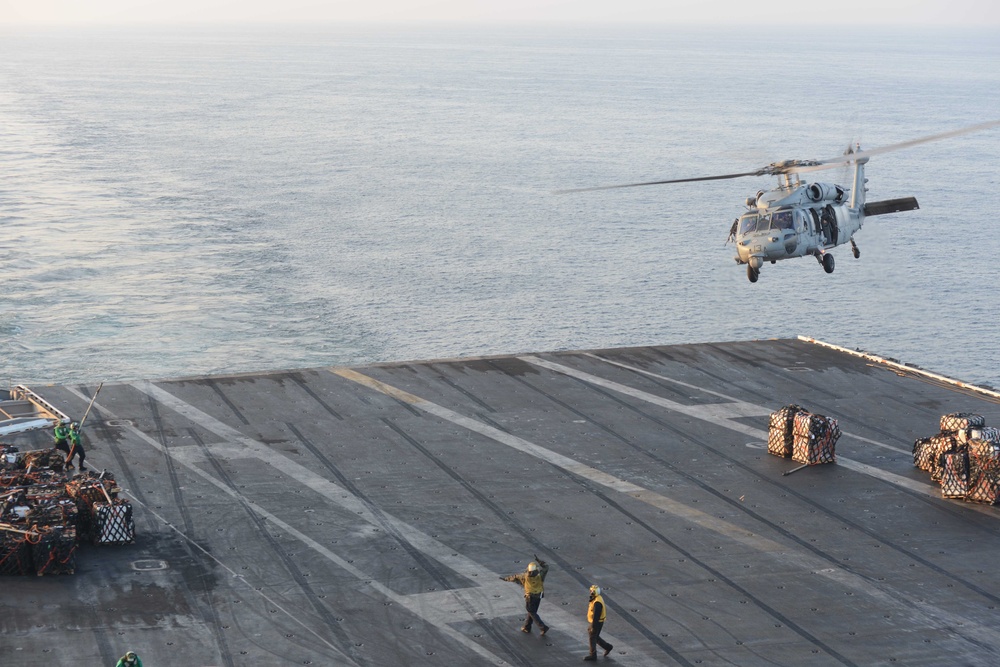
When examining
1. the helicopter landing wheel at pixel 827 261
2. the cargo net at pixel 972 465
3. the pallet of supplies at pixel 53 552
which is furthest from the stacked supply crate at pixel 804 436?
the pallet of supplies at pixel 53 552

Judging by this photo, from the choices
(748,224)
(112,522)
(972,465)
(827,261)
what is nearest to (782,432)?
(972,465)

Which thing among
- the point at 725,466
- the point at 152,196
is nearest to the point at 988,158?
the point at 152,196

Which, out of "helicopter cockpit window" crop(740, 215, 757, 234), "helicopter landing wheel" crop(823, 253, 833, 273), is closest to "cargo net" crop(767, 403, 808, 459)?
"helicopter cockpit window" crop(740, 215, 757, 234)

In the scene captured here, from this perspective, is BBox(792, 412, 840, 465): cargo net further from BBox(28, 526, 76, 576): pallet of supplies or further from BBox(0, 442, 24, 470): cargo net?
BBox(0, 442, 24, 470): cargo net

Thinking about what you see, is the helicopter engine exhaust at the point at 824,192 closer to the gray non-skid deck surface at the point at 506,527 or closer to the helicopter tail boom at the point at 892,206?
the helicopter tail boom at the point at 892,206

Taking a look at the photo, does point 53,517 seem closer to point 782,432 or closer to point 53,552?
point 53,552

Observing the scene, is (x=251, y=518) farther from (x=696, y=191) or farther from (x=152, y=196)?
(x=696, y=191)
